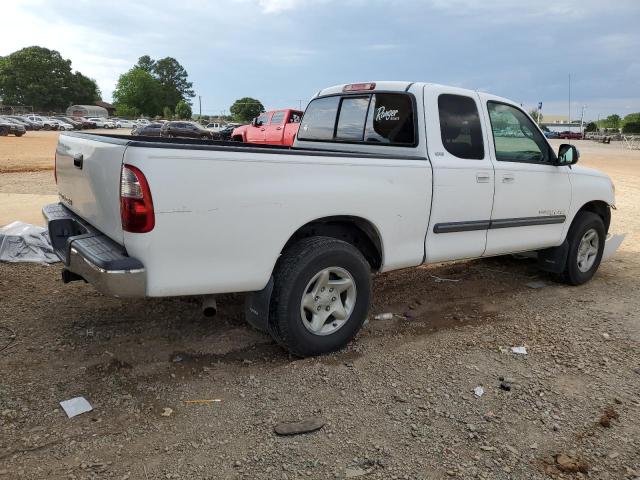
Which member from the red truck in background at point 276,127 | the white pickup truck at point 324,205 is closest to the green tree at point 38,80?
the red truck in background at point 276,127

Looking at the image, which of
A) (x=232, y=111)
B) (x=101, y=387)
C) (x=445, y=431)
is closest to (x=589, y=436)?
(x=445, y=431)

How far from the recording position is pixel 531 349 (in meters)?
4.09

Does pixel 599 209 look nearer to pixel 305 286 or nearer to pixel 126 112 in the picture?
pixel 305 286

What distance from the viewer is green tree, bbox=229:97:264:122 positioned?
102m

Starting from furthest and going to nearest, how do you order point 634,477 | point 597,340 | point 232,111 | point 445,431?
1. point 232,111
2. point 597,340
3. point 445,431
4. point 634,477

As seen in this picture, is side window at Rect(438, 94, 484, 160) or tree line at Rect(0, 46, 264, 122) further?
tree line at Rect(0, 46, 264, 122)

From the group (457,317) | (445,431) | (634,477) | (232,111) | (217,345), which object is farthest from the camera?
(232,111)

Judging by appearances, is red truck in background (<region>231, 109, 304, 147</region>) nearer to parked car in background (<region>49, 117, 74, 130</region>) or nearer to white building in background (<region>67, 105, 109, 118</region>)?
parked car in background (<region>49, 117, 74, 130</region>)

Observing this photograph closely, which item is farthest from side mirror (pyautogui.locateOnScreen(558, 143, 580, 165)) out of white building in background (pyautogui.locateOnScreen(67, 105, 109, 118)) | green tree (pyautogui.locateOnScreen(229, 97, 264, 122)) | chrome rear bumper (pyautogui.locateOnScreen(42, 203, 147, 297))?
white building in background (pyautogui.locateOnScreen(67, 105, 109, 118))

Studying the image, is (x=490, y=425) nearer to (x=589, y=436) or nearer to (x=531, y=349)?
(x=589, y=436)

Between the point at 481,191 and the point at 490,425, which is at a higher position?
the point at 481,191

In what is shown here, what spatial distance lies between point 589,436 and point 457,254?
1.81 meters

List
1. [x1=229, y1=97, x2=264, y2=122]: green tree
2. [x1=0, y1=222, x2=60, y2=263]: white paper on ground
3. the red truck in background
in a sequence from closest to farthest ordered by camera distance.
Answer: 1. [x1=0, y1=222, x2=60, y2=263]: white paper on ground
2. the red truck in background
3. [x1=229, y1=97, x2=264, y2=122]: green tree

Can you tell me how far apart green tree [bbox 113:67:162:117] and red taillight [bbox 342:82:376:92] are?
404 feet
